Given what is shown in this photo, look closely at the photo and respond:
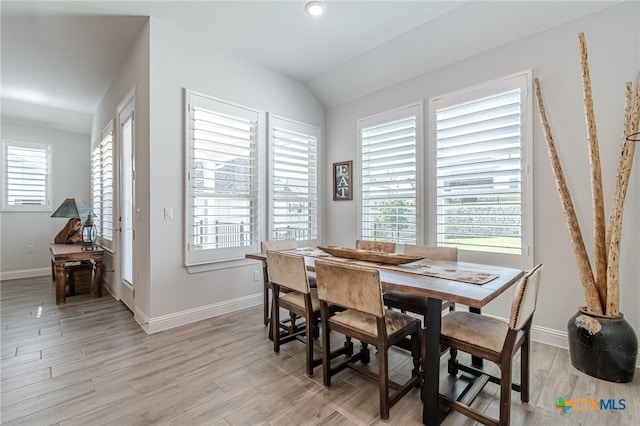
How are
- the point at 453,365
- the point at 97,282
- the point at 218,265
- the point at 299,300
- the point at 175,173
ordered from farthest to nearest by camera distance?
1. the point at 97,282
2. the point at 218,265
3. the point at 175,173
4. the point at 299,300
5. the point at 453,365

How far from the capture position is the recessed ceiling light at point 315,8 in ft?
8.64

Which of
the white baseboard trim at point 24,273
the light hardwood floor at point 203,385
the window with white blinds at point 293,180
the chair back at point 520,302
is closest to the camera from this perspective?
the chair back at point 520,302

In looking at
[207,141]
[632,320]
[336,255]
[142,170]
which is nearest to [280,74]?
[207,141]

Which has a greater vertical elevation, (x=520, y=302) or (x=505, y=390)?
(x=520, y=302)

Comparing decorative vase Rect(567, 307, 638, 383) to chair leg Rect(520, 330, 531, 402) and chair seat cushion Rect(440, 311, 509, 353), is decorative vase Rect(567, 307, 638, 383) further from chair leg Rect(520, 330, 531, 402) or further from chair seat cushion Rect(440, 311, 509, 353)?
chair seat cushion Rect(440, 311, 509, 353)

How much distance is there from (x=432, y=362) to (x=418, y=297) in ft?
2.19

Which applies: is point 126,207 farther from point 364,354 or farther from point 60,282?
point 364,354

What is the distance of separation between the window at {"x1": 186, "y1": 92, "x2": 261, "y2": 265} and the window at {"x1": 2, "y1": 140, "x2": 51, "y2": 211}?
4.47 metres

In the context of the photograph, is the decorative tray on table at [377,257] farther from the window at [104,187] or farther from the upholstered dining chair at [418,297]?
the window at [104,187]

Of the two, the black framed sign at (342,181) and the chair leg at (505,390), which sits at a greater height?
the black framed sign at (342,181)

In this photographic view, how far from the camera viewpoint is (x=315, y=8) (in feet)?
8.80

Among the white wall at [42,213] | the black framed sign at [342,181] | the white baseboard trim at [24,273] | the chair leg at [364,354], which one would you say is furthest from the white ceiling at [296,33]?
the white baseboard trim at [24,273]

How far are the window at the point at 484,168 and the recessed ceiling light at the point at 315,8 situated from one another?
1.56m

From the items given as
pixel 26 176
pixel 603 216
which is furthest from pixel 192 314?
pixel 26 176
